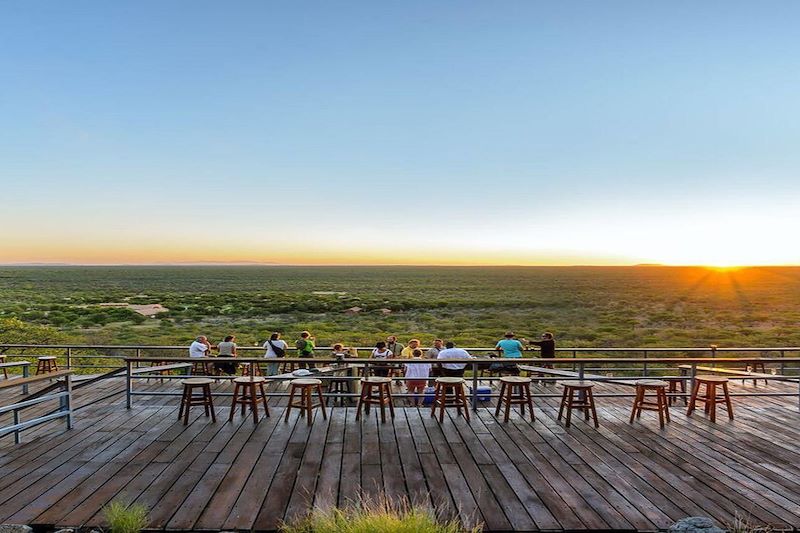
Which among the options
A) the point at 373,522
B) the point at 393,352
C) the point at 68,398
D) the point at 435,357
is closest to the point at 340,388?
the point at 393,352

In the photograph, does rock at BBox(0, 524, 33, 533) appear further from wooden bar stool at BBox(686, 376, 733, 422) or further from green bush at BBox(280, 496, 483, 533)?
wooden bar stool at BBox(686, 376, 733, 422)

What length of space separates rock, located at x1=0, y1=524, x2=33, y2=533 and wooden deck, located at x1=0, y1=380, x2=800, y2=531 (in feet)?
0.30

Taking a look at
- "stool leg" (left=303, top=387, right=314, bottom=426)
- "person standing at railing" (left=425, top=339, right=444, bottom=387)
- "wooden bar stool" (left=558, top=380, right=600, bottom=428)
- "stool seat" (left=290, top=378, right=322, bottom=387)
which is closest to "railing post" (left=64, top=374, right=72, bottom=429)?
"stool seat" (left=290, top=378, right=322, bottom=387)

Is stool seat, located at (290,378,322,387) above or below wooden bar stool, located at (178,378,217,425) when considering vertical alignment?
above

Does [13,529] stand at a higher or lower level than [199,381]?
lower

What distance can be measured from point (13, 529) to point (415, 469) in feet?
11.8

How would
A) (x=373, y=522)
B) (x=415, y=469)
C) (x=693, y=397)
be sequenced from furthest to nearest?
(x=693, y=397)
(x=415, y=469)
(x=373, y=522)

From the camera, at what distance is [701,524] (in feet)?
12.3

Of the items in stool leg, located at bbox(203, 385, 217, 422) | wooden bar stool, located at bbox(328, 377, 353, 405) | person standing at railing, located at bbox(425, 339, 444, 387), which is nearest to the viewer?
stool leg, located at bbox(203, 385, 217, 422)

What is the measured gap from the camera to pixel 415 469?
5.22m

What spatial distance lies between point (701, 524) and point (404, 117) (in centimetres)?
1666

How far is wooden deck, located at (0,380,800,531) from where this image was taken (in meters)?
4.23

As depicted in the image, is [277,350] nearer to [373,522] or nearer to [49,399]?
[49,399]

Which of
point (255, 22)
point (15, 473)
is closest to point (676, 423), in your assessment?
point (15, 473)
